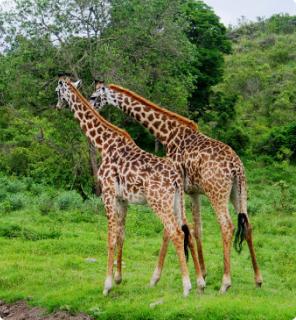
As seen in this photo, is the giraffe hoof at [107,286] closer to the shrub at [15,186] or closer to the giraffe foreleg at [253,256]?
the giraffe foreleg at [253,256]

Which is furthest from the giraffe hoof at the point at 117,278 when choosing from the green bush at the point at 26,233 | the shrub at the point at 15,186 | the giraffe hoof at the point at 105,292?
the shrub at the point at 15,186

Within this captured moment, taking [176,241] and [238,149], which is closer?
[176,241]

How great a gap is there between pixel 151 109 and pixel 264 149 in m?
16.0

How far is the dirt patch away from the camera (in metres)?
8.24

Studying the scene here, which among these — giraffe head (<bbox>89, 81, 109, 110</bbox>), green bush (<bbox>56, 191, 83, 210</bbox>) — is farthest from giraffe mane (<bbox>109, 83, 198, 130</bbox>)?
green bush (<bbox>56, 191, 83, 210</bbox>)

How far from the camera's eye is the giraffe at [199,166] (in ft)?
28.9

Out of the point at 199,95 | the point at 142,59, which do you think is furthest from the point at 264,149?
the point at 142,59

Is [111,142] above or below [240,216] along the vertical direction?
above

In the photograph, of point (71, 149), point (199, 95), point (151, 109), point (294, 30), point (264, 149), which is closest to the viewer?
point (151, 109)

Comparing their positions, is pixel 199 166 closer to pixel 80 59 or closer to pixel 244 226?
pixel 244 226

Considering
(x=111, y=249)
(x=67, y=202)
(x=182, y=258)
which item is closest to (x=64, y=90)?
(x=111, y=249)

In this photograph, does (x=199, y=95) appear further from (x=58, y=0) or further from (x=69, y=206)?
(x=69, y=206)

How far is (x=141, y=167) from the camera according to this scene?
871 cm

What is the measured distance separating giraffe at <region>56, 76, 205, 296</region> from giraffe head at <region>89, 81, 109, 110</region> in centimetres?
33
